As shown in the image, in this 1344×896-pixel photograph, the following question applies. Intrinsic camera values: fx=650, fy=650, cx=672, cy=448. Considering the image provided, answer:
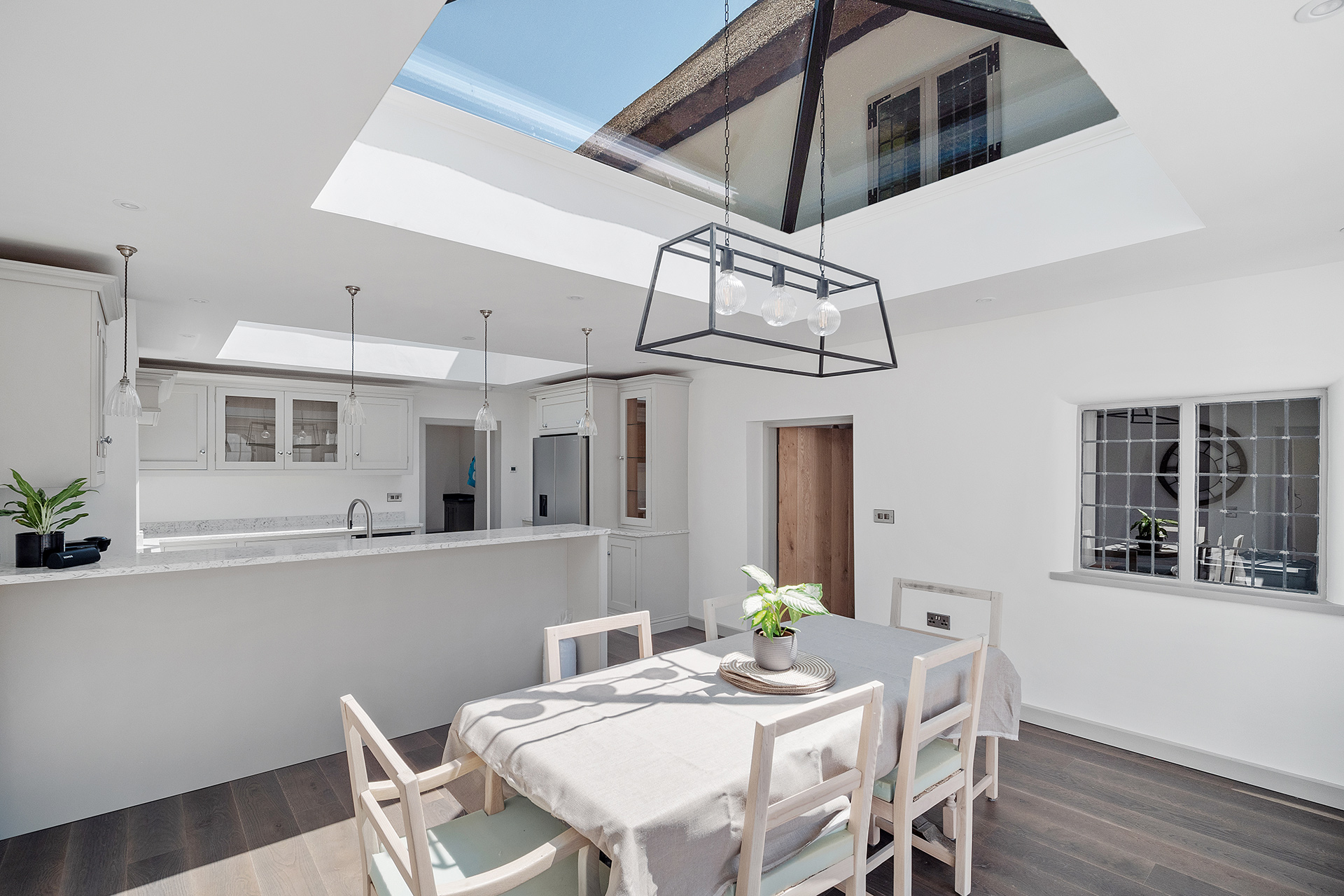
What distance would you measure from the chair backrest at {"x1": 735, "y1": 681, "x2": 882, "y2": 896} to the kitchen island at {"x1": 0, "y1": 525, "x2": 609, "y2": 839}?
2.17 meters

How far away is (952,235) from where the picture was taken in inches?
122

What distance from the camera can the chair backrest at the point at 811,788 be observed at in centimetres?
145

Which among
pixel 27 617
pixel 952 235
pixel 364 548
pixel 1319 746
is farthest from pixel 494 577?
pixel 1319 746

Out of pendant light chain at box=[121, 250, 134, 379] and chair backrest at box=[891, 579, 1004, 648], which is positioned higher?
pendant light chain at box=[121, 250, 134, 379]

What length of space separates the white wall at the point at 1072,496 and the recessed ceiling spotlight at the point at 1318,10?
2.09 m

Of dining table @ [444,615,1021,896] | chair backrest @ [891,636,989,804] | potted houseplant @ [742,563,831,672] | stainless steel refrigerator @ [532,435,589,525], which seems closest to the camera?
dining table @ [444,615,1021,896]

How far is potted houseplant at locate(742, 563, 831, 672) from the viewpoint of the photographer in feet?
7.25

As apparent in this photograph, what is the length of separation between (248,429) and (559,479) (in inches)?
106

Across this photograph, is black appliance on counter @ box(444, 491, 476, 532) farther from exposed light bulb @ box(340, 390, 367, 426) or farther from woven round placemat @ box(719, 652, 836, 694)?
woven round placemat @ box(719, 652, 836, 694)

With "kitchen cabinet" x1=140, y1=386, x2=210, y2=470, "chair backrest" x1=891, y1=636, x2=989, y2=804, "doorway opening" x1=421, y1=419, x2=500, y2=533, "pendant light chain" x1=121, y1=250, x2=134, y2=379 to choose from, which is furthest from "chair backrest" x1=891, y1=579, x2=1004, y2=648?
"kitchen cabinet" x1=140, y1=386, x2=210, y2=470

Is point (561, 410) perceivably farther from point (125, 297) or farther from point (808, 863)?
point (808, 863)

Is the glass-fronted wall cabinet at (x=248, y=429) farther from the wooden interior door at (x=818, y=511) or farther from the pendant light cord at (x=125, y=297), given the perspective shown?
the wooden interior door at (x=818, y=511)

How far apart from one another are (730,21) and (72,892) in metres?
3.80

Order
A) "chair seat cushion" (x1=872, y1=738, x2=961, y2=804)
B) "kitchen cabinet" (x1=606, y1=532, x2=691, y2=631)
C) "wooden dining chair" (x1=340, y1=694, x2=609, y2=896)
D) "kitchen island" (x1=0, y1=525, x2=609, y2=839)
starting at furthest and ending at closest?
"kitchen cabinet" (x1=606, y1=532, x2=691, y2=631), "kitchen island" (x1=0, y1=525, x2=609, y2=839), "chair seat cushion" (x1=872, y1=738, x2=961, y2=804), "wooden dining chair" (x1=340, y1=694, x2=609, y2=896)
